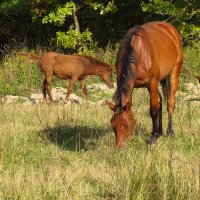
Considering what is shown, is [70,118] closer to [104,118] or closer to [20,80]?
[104,118]

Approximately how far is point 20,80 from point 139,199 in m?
12.4

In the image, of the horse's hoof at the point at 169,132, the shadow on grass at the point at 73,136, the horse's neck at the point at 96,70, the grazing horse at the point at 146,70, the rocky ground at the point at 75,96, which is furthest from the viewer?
the horse's neck at the point at 96,70

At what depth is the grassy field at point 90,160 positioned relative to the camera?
16.6 ft

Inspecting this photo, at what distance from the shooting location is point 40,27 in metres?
24.7

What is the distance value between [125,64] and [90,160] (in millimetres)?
1586

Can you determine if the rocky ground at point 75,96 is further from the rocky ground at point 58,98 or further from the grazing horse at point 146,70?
the grazing horse at point 146,70

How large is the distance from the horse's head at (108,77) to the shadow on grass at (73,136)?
610 cm

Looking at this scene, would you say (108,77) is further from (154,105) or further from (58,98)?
(154,105)

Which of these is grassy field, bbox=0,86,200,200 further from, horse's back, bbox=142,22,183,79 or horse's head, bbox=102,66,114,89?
horse's head, bbox=102,66,114,89

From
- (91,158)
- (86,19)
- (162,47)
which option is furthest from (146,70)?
(86,19)

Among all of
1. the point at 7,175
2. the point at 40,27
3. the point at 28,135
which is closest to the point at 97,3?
the point at 40,27

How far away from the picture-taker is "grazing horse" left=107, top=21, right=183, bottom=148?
709 cm

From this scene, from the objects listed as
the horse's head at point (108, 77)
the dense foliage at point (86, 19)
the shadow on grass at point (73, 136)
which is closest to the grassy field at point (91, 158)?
the shadow on grass at point (73, 136)

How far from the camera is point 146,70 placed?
26.6 ft
